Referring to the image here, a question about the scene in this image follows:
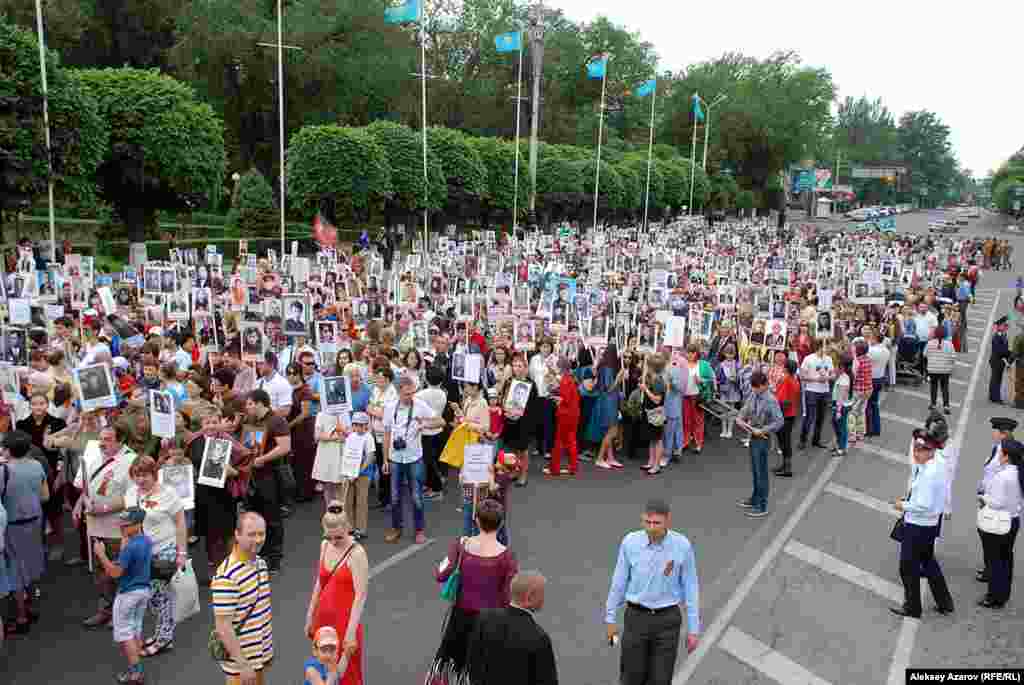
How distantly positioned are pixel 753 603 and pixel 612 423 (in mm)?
4520

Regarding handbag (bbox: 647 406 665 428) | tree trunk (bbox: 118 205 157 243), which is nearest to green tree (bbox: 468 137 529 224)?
tree trunk (bbox: 118 205 157 243)

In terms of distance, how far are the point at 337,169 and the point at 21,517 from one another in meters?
25.6

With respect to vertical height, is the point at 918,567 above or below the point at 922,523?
below

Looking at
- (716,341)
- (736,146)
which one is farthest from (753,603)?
(736,146)

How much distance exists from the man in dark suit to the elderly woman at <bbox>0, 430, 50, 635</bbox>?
4413mm

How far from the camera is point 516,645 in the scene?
462 cm

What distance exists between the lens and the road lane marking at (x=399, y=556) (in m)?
8.97

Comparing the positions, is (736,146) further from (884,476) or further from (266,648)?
(266,648)

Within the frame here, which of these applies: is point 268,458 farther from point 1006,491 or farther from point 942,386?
point 942,386

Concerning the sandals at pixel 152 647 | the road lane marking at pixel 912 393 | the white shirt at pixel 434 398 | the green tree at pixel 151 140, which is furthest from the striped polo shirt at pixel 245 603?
the green tree at pixel 151 140

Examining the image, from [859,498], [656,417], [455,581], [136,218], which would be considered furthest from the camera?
[136,218]

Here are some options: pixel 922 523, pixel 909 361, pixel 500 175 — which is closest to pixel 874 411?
pixel 909 361

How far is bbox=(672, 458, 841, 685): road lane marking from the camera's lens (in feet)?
24.1

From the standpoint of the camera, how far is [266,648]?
5.49 meters
